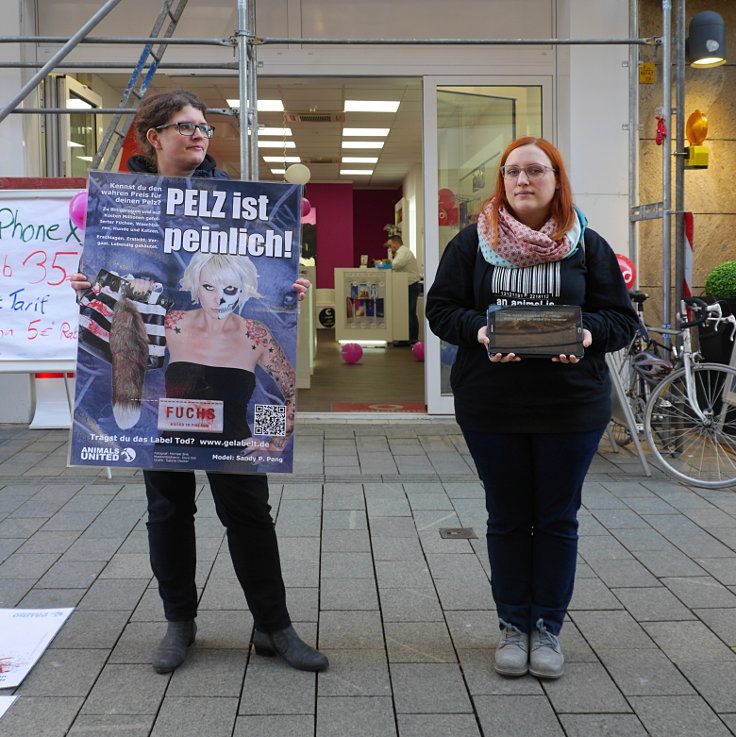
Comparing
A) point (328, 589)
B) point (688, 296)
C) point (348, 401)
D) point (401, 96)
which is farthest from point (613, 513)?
point (401, 96)

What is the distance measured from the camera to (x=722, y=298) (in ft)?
21.8

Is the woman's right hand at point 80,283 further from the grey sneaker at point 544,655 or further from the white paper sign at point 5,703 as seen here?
the grey sneaker at point 544,655

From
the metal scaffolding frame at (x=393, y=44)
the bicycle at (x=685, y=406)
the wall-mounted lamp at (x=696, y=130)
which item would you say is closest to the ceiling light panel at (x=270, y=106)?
the metal scaffolding frame at (x=393, y=44)

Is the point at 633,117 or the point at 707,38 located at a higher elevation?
the point at 707,38

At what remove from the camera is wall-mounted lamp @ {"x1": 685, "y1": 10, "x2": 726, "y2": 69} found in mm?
6422

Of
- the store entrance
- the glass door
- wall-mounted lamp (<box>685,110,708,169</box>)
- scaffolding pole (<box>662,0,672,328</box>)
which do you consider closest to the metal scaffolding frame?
scaffolding pole (<box>662,0,672,328</box>)

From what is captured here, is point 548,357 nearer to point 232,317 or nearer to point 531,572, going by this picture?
point 531,572

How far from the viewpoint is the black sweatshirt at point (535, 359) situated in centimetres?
281

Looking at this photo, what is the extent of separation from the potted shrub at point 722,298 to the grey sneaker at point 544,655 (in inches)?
162

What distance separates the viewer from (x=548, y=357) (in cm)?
271

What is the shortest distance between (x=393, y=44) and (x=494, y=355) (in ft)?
12.1

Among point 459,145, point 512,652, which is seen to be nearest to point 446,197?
point 459,145

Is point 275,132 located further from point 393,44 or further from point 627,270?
point 627,270

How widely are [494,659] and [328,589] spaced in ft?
2.79
